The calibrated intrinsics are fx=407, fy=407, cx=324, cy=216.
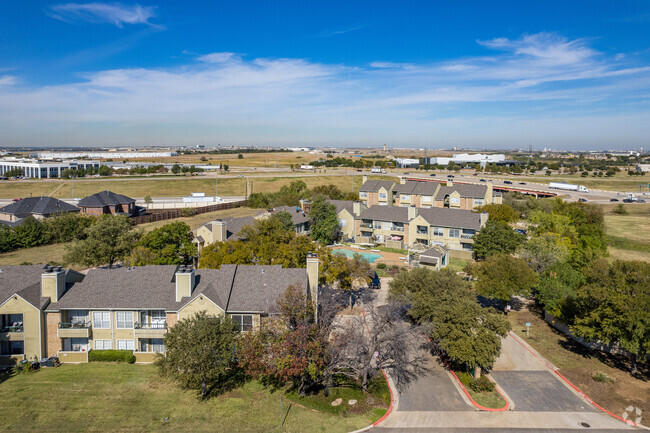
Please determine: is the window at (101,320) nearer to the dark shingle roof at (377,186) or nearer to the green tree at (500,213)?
the green tree at (500,213)

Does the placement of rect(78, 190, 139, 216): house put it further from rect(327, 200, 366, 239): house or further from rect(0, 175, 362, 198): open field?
rect(327, 200, 366, 239): house

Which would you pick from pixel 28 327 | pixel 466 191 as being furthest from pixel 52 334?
pixel 466 191

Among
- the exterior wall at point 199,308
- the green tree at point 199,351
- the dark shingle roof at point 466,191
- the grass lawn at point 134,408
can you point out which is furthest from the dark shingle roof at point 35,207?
the dark shingle roof at point 466,191

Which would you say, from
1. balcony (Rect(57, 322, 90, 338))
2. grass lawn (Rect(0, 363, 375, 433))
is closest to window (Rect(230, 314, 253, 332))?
grass lawn (Rect(0, 363, 375, 433))

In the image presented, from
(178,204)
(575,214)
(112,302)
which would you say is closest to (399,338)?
(112,302)

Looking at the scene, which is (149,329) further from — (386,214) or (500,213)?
(500,213)

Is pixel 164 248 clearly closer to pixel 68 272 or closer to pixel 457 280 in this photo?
pixel 68 272

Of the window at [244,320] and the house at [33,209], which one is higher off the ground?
the house at [33,209]
